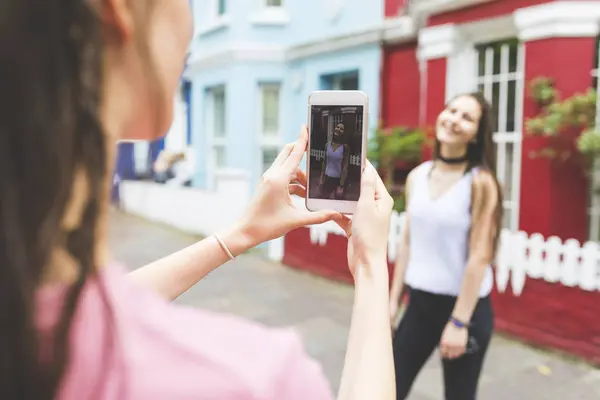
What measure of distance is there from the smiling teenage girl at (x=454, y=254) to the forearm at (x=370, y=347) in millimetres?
1848

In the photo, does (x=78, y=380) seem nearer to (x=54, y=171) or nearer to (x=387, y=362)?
(x=54, y=171)

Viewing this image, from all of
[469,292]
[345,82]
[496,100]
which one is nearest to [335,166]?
[469,292]

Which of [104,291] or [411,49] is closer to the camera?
[104,291]

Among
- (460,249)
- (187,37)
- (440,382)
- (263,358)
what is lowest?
(440,382)

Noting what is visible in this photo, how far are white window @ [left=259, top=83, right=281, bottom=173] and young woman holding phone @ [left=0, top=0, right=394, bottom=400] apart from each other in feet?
34.3

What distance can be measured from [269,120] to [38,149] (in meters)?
10.9

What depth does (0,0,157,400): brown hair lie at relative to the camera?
1.75 ft

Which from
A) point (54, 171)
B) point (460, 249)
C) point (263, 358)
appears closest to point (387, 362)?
point (263, 358)

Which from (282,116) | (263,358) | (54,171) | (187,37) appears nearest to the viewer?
(54,171)

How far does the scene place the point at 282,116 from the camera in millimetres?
11039

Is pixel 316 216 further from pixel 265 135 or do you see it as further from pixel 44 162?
pixel 265 135

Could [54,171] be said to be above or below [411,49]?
below

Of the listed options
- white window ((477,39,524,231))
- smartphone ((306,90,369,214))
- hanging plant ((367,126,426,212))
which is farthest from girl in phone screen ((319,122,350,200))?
hanging plant ((367,126,426,212))

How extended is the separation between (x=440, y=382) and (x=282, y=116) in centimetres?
724
